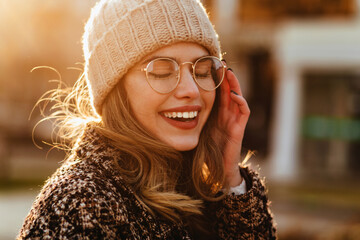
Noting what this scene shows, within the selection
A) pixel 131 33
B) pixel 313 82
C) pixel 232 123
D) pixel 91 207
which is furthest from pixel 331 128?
pixel 91 207

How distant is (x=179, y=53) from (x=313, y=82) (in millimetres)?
11564

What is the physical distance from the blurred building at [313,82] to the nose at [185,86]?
9940mm

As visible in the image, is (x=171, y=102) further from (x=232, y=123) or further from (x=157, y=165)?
(x=232, y=123)

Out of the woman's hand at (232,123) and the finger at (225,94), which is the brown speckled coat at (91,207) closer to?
the woman's hand at (232,123)

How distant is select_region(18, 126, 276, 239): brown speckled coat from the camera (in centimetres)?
168

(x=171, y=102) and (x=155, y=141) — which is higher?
(x=171, y=102)

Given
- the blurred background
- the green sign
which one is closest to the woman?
the blurred background

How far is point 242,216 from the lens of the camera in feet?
7.88

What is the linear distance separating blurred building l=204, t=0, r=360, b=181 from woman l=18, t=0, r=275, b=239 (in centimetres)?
971

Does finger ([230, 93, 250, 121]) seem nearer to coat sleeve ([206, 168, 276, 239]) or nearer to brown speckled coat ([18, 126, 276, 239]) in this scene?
coat sleeve ([206, 168, 276, 239])

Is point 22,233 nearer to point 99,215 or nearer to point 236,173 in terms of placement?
point 99,215

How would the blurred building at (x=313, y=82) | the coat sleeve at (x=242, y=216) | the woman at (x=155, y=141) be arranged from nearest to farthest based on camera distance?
the woman at (x=155, y=141) < the coat sleeve at (x=242, y=216) < the blurred building at (x=313, y=82)

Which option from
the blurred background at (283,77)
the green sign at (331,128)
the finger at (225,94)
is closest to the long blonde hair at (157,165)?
the finger at (225,94)

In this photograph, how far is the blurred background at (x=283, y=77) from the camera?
1157 centimetres
